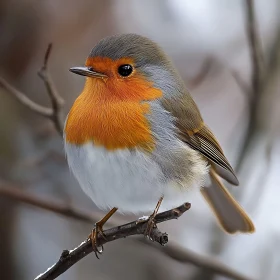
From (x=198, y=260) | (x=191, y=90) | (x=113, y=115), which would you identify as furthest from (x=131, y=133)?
(x=191, y=90)

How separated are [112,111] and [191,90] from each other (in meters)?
1.84

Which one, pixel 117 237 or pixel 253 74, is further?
pixel 253 74

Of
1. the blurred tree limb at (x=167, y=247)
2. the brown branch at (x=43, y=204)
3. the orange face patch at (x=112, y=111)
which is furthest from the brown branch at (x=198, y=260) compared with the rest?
the orange face patch at (x=112, y=111)

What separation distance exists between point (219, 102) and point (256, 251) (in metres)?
1.30

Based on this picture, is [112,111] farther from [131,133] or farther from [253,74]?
[253,74]

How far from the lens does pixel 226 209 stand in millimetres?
2928

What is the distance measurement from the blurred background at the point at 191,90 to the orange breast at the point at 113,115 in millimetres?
733

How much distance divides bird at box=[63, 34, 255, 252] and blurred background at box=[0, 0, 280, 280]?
1.60 feet

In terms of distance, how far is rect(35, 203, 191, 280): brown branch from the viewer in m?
1.86

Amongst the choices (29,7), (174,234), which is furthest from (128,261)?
(29,7)

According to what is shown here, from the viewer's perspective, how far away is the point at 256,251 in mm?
3986

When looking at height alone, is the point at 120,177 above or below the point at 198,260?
above

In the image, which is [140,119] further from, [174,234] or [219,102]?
[219,102]

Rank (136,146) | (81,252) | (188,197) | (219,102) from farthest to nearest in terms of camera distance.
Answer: (219,102), (188,197), (136,146), (81,252)
